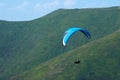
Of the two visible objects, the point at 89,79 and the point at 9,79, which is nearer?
the point at 89,79

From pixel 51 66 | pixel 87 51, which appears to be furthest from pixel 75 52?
pixel 51 66

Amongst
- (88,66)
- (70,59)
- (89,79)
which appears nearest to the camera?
(89,79)

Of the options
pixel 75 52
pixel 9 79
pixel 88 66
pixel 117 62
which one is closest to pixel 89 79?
pixel 88 66

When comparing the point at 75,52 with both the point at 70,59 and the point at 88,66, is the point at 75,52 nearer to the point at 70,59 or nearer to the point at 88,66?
the point at 70,59

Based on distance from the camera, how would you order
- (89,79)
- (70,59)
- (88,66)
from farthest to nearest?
1. (70,59)
2. (88,66)
3. (89,79)

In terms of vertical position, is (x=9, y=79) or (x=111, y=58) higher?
(x=111, y=58)

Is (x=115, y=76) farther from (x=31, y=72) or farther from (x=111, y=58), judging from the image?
(x=31, y=72)
